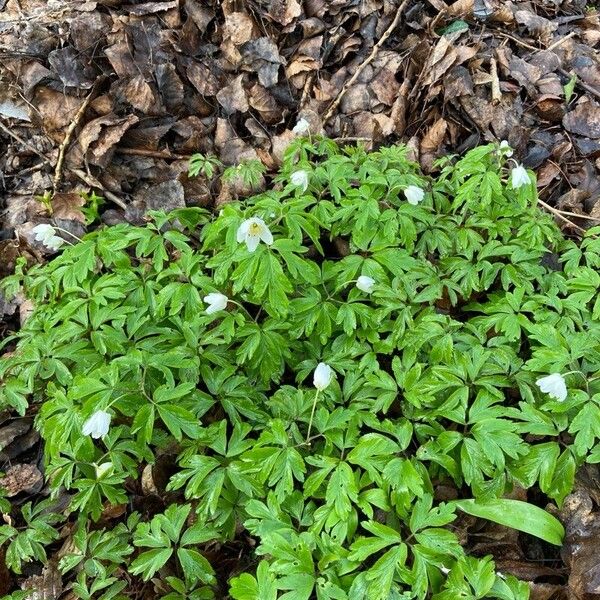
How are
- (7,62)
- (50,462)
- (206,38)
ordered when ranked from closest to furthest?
1. (50,462)
2. (7,62)
3. (206,38)

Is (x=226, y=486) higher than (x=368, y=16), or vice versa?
(x=368, y=16)

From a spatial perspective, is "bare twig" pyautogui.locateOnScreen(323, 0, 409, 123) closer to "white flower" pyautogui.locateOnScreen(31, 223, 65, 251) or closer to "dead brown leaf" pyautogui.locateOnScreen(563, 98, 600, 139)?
"dead brown leaf" pyautogui.locateOnScreen(563, 98, 600, 139)

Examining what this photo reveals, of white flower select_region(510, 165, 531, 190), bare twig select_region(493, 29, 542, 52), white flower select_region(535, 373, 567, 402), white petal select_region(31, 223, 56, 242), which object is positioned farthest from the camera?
bare twig select_region(493, 29, 542, 52)

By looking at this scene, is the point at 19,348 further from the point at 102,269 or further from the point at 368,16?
the point at 368,16

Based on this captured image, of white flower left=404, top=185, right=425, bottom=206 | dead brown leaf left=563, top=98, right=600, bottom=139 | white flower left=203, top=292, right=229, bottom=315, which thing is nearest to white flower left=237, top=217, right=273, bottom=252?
white flower left=203, top=292, right=229, bottom=315

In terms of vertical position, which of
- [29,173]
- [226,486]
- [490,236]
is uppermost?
[29,173]

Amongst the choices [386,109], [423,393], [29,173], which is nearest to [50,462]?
[423,393]

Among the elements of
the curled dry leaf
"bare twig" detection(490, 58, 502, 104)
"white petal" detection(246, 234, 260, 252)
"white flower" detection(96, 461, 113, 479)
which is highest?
"white petal" detection(246, 234, 260, 252)
